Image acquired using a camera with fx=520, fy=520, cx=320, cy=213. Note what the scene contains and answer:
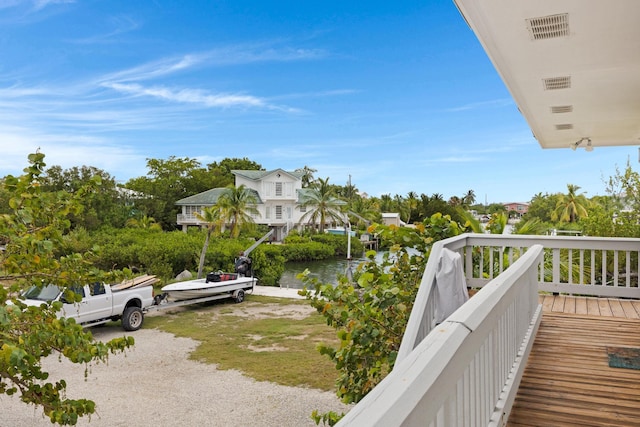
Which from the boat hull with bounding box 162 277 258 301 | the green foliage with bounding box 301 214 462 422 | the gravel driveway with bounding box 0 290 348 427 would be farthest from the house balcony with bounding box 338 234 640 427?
the boat hull with bounding box 162 277 258 301

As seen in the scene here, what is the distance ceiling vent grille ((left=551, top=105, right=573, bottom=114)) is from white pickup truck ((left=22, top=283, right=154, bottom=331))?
958 centimetres

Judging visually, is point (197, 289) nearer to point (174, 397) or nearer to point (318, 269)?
point (174, 397)

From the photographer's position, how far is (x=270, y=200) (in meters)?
45.4

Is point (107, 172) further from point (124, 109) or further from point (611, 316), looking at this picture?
point (611, 316)

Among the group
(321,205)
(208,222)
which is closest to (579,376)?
(208,222)

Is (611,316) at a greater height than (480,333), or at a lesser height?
lesser

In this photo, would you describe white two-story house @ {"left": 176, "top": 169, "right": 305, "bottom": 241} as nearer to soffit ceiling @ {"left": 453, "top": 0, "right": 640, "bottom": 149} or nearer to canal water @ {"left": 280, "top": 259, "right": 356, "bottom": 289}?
canal water @ {"left": 280, "top": 259, "right": 356, "bottom": 289}

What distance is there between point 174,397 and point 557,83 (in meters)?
7.65

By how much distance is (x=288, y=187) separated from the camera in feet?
152

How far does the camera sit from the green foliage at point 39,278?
3.57 m

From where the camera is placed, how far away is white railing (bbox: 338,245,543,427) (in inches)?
42.2

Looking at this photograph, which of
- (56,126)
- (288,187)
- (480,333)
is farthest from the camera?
(56,126)

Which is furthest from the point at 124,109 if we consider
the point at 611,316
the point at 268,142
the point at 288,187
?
the point at 611,316

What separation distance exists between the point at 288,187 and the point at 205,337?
33.6 metres
